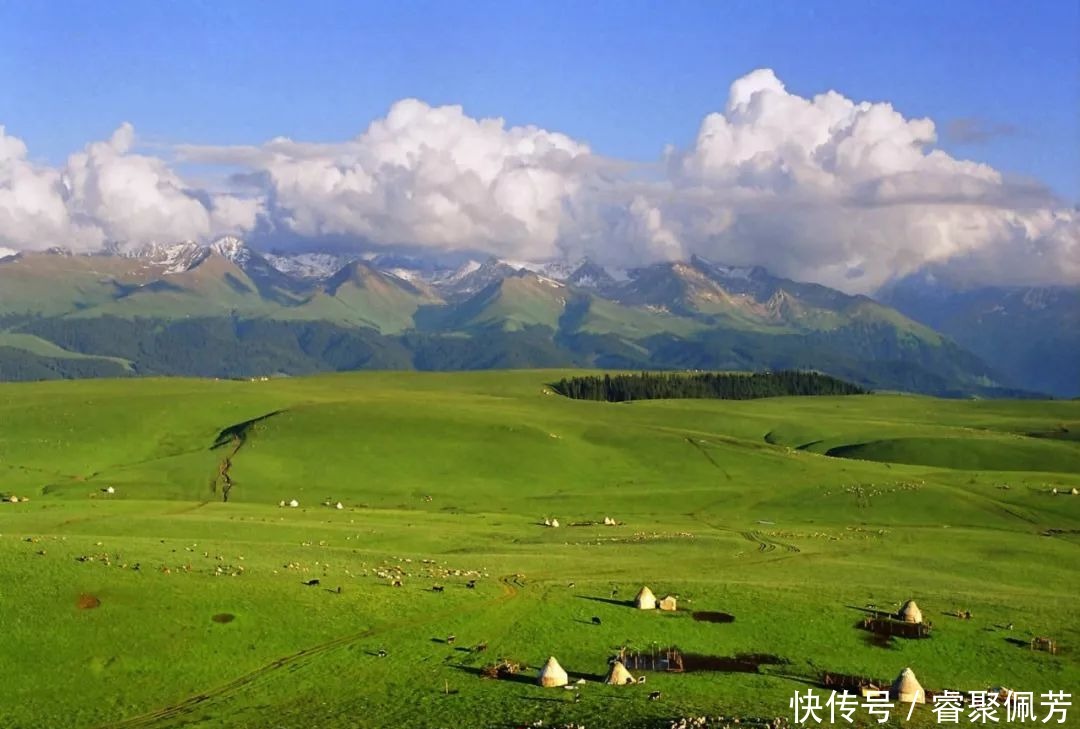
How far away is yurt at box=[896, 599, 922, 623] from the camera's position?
50.4m

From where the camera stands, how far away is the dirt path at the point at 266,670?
37312 millimetres

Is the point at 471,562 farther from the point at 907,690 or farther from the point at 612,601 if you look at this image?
the point at 907,690

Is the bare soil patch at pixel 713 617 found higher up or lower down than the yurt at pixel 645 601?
lower down

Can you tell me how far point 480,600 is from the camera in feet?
169

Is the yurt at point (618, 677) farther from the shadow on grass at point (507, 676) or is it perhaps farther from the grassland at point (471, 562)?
the shadow on grass at point (507, 676)

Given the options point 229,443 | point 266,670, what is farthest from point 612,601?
point 229,443

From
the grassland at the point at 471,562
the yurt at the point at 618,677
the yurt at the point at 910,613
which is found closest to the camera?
the yurt at the point at 618,677

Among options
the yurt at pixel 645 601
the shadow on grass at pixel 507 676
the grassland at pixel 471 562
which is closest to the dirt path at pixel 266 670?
the grassland at pixel 471 562

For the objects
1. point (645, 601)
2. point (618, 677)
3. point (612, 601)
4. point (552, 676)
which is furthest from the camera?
point (612, 601)

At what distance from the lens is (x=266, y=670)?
4209 centimetres

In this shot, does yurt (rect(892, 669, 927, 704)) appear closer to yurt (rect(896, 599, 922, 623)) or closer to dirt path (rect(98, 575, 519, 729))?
yurt (rect(896, 599, 922, 623))

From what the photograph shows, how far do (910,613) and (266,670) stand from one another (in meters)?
31.0

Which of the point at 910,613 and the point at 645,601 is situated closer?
the point at 910,613

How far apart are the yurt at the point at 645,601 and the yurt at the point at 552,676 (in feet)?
39.1
